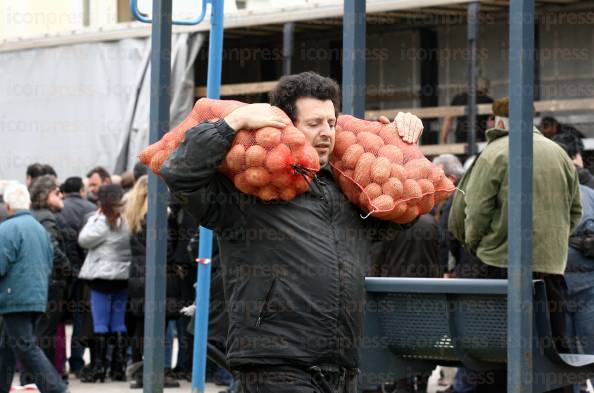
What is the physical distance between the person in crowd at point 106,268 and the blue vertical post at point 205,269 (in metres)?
3.77

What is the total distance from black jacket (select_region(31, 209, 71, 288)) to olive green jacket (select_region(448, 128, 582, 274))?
5060 mm

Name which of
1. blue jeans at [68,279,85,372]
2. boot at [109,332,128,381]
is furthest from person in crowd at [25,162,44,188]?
boot at [109,332,128,381]

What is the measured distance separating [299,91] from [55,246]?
282 inches

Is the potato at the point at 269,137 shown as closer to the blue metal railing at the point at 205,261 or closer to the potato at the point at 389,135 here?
the potato at the point at 389,135

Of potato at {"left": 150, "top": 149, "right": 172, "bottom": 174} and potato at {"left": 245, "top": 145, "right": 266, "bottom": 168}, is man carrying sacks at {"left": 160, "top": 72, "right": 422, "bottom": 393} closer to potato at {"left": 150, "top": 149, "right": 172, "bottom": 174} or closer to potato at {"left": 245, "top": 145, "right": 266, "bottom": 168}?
potato at {"left": 245, "top": 145, "right": 266, "bottom": 168}

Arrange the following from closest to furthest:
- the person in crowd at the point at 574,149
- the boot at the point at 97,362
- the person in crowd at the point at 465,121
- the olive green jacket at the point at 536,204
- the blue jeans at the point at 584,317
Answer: the olive green jacket at the point at 536,204 → the blue jeans at the point at 584,317 → the person in crowd at the point at 574,149 → the boot at the point at 97,362 → the person in crowd at the point at 465,121

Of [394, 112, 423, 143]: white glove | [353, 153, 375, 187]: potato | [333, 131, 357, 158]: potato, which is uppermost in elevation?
[394, 112, 423, 143]: white glove

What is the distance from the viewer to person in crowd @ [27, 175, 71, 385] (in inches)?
474

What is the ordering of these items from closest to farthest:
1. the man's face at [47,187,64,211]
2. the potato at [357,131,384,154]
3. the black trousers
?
the black trousers < the potato at [357,131,384,154] < the man's face at [47,187,64,211]

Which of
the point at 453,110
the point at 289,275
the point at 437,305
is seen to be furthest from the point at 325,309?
the point at 453,110

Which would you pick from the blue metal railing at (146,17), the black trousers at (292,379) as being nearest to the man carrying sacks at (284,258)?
the black trousers at (292,379)

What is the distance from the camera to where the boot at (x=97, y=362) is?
12758mm

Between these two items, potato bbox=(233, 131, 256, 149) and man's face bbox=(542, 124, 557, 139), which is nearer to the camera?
potato bbox=(233, 131, 256, 149)

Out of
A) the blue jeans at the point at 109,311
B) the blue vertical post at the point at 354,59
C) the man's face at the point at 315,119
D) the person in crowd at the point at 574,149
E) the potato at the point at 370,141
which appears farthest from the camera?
the blue jeans at the point at 109,311
